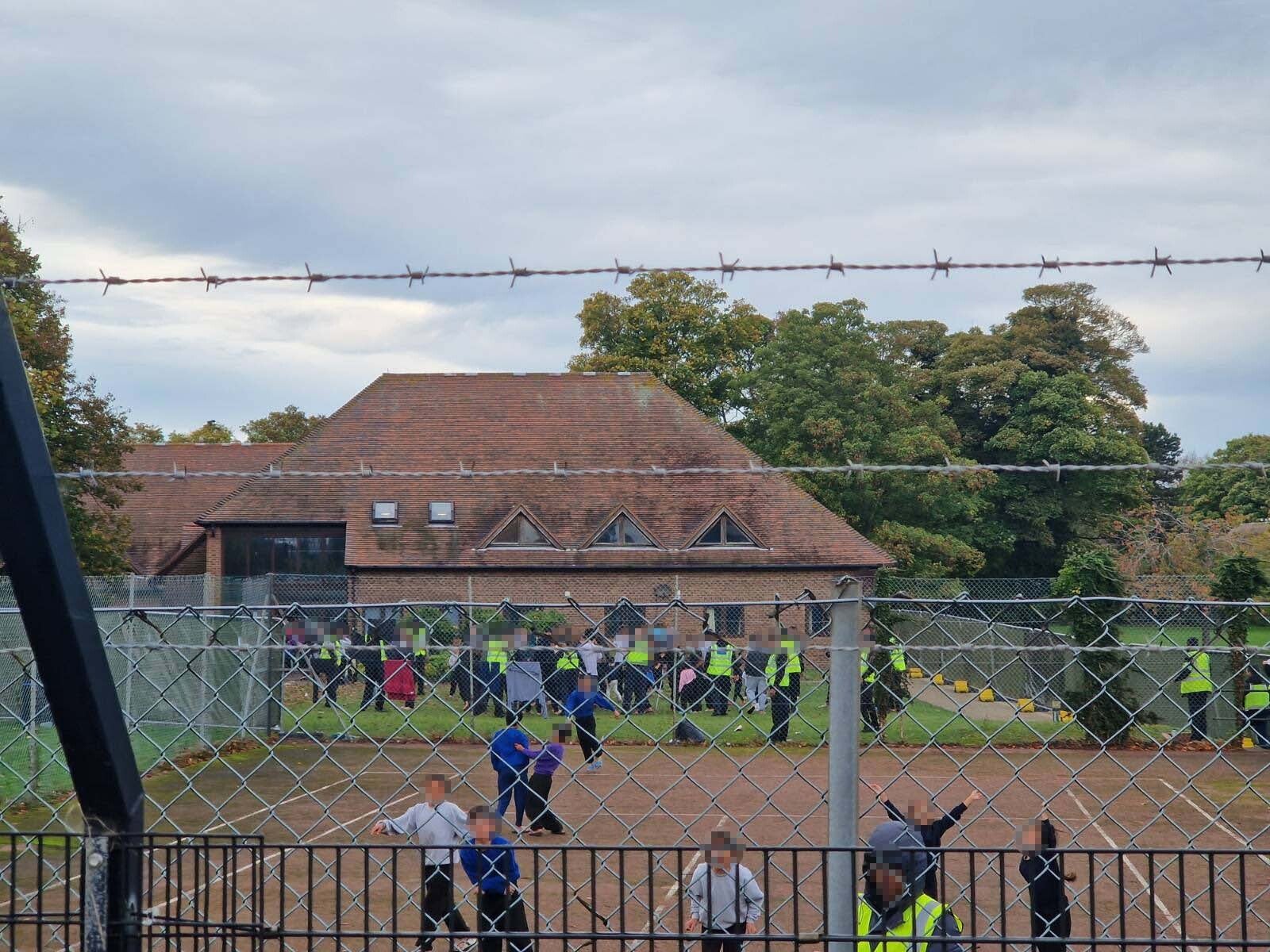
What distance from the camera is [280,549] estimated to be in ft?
110

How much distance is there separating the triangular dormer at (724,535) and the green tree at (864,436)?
499 cm

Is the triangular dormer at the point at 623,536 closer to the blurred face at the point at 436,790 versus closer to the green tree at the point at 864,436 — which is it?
the green tree at the point at 864,436

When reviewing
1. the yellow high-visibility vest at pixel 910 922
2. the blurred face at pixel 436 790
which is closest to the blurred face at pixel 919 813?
the yellow high-visibility vest at pixel 910 922

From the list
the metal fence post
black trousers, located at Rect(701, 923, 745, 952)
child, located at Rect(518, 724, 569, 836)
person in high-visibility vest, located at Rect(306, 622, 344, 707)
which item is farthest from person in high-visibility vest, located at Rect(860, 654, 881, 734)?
person in high-visibility vest, located at Rect(306, 622, 344, 707)

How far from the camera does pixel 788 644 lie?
11.4 ft

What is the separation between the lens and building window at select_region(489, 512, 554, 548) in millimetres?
32406

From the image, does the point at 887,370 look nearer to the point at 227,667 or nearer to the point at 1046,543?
the point at 1046,543

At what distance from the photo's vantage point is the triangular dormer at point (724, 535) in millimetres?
32312

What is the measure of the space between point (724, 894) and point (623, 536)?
26.0 m

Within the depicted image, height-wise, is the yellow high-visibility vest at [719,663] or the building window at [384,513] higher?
the building window at [384,513]

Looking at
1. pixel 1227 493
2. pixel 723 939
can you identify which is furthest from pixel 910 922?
pixel 1227 493

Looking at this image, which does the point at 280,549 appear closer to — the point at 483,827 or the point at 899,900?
the point at 483,827

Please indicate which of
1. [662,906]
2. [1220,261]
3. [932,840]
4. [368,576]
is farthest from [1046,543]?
[1220,261]

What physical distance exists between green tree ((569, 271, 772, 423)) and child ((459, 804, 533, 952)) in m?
36.5
